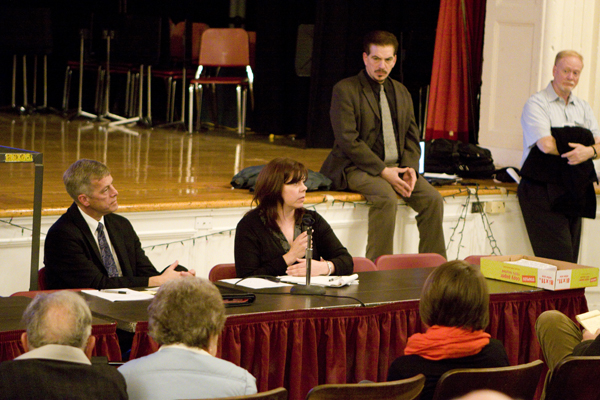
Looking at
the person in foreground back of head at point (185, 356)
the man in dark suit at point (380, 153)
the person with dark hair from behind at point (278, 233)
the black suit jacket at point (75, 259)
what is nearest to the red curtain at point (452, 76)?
the man in dark suit at point (380, 153)

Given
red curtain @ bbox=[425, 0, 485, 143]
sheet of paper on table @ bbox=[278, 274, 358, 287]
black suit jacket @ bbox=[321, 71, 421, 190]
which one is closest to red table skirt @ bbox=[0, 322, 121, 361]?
sheet of paper on table @ bbox=[278, 274, 358, 287]

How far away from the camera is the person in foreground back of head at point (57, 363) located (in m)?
1.98

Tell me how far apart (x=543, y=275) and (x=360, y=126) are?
192cm

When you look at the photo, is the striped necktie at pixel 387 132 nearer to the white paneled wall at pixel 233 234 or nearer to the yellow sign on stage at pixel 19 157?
the white paneled wall at pixel 233 234

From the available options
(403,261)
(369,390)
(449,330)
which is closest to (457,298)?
(449,330)

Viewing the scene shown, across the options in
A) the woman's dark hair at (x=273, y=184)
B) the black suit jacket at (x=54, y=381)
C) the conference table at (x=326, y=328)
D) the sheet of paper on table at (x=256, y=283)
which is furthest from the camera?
the woman's dark hair at (x=273, y=184)

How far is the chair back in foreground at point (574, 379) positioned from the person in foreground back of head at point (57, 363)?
140 cm

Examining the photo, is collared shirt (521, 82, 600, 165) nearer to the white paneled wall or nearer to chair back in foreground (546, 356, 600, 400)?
the white paneled wall

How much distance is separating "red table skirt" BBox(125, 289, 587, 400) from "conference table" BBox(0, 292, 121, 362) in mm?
90

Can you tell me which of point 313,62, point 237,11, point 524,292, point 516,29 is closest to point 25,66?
point 237,11

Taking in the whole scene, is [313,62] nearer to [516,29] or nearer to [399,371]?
[516,29]

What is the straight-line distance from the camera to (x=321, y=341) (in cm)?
316

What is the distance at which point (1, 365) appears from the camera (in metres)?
2.00

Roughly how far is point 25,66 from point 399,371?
9.49m
